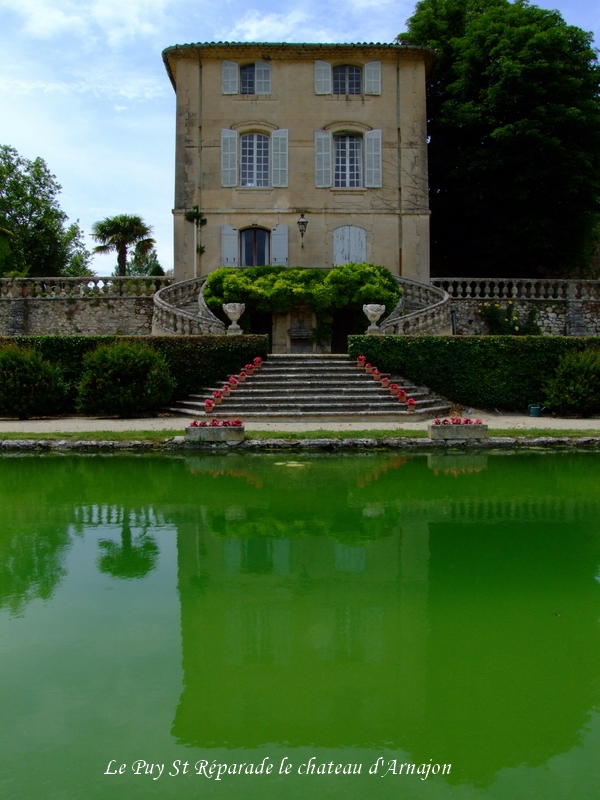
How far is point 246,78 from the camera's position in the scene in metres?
23.6

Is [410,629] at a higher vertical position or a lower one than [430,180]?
lower

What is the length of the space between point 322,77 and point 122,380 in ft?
46.9

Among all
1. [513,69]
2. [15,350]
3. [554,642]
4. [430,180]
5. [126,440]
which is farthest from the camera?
[430,180]

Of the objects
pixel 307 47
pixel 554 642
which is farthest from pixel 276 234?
pixel 554 642

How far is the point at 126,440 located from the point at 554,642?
866cm

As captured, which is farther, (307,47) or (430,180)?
(430,180)

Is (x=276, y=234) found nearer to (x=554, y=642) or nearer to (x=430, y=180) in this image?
(x=430, y=180)

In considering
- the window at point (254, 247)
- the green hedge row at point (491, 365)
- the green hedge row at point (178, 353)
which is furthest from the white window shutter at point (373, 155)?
the green hedge row at point (178, 353)

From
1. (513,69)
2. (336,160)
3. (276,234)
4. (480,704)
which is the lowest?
(480,704)

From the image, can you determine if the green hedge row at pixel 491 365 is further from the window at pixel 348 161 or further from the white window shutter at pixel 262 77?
the white window shutter at pixel 262 77

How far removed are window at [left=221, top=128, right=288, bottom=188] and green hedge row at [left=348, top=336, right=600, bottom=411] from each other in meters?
9.89

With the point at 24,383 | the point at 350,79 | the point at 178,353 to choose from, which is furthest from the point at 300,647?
the point at 350,79

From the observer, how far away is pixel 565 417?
51.2 feet

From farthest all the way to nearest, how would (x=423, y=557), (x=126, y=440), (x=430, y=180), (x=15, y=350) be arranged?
1. (x=430, y=180)
2. (x=15, y=350)
3. (x=126, y=440)
4. (x=423, y=557)
